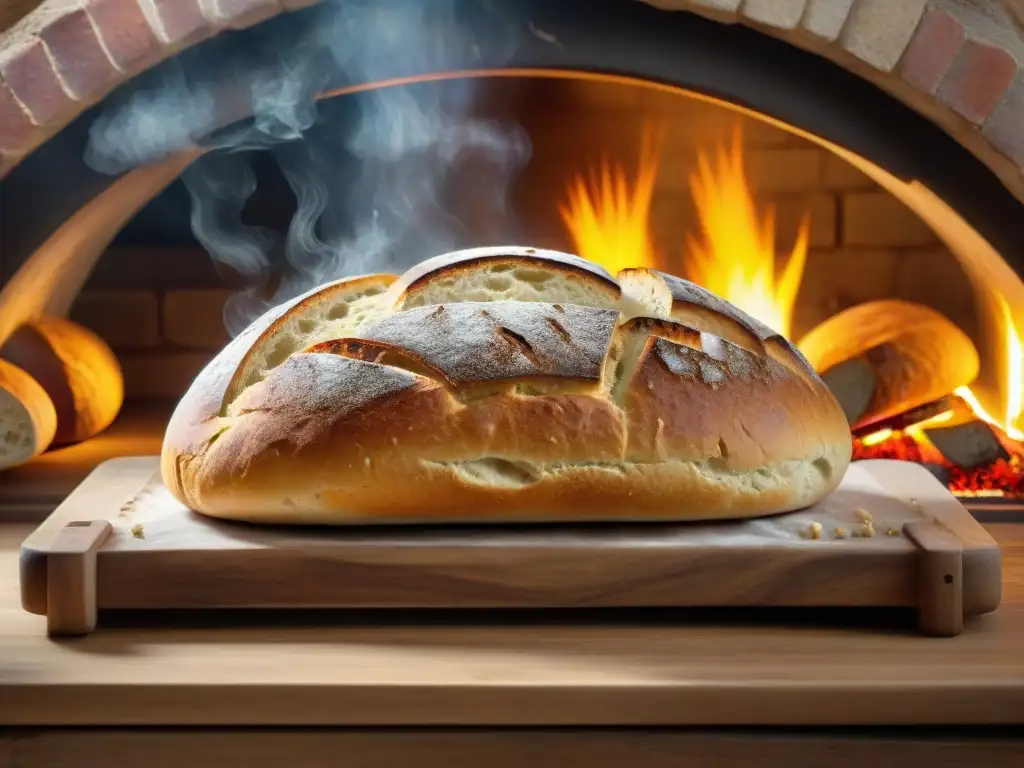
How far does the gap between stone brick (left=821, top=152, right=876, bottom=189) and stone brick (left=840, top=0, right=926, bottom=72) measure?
64 cm

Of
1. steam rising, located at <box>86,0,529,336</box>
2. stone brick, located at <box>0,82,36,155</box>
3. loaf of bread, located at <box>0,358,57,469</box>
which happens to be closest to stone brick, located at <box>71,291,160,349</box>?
steam rising, located at <box>86,0,529,336</box>

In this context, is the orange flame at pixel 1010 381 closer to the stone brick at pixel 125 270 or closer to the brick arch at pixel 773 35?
the brick arch at pixel 773 35

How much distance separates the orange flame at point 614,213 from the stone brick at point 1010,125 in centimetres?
61

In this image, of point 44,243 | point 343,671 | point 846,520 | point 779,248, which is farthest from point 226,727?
point 779,248

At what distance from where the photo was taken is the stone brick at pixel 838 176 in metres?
2.22

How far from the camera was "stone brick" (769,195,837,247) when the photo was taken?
223 centimetres

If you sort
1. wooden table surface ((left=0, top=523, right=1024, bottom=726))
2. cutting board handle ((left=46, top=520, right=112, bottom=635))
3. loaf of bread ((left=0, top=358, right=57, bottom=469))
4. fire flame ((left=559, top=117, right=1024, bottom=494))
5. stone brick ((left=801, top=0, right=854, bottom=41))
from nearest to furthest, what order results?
wooden table surface ((left=0, top=523, right=1024, bottom=726)), cutting board handle ((left=46, top=520, right=112, bottom=635)), stone brick ((left=801, top=0, right=854, bottom=41)), loaf of bread ((left=0, top=358, right=57, bottom=469)), fire flame ((left=559, top=117, right=1024, bottom=494))

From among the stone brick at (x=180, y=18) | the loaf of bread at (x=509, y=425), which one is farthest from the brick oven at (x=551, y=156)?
the loaf of bread at (x=509, y=425)

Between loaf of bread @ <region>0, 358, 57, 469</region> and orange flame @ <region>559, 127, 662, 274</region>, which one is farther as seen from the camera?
orange flame @ <region>559, 127, 662, 274</region>

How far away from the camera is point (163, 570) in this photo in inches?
43.4

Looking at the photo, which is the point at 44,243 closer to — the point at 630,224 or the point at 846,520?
the point at 630,224

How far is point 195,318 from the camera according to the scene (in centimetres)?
237

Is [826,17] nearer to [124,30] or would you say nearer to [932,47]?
[932,47]

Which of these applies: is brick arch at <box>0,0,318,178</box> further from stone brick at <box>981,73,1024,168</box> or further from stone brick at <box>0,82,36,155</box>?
stone brick at <box>981,73,1024,168</box>
